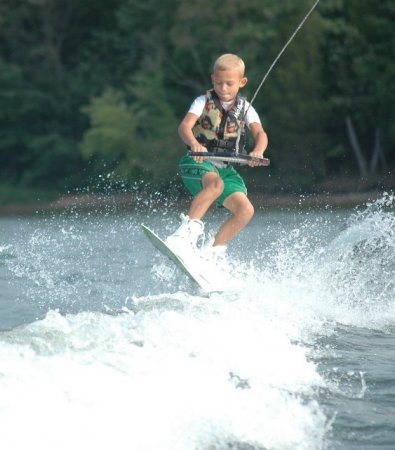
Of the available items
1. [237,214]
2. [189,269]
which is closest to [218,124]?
[237,214]

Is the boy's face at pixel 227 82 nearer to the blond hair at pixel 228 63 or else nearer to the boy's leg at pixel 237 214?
the blond hair at pixel 228 63

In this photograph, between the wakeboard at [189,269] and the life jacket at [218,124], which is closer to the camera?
the wakeboard at [189,269]

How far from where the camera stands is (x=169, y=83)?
36750 mm

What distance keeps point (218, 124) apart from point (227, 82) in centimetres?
31

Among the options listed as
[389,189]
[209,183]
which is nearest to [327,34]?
[389,189]

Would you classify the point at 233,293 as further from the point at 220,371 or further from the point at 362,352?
the point at 220,371

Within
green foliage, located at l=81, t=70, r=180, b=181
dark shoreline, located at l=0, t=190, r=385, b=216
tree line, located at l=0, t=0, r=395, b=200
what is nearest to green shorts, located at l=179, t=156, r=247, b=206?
dark shoreline, located at l=0, t=190, r=385, b=216

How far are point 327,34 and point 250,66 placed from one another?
2.27m

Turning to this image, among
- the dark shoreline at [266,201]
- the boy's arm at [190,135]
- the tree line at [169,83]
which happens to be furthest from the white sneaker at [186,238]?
the tree line at [169,83]

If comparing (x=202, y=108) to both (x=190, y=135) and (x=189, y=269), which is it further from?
(x=189, y=269)

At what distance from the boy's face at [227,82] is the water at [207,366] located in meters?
1.14

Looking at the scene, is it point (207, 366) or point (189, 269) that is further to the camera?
point (189, 269)

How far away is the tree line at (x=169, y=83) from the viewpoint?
103 feet

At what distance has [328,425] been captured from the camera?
4.67 metres
